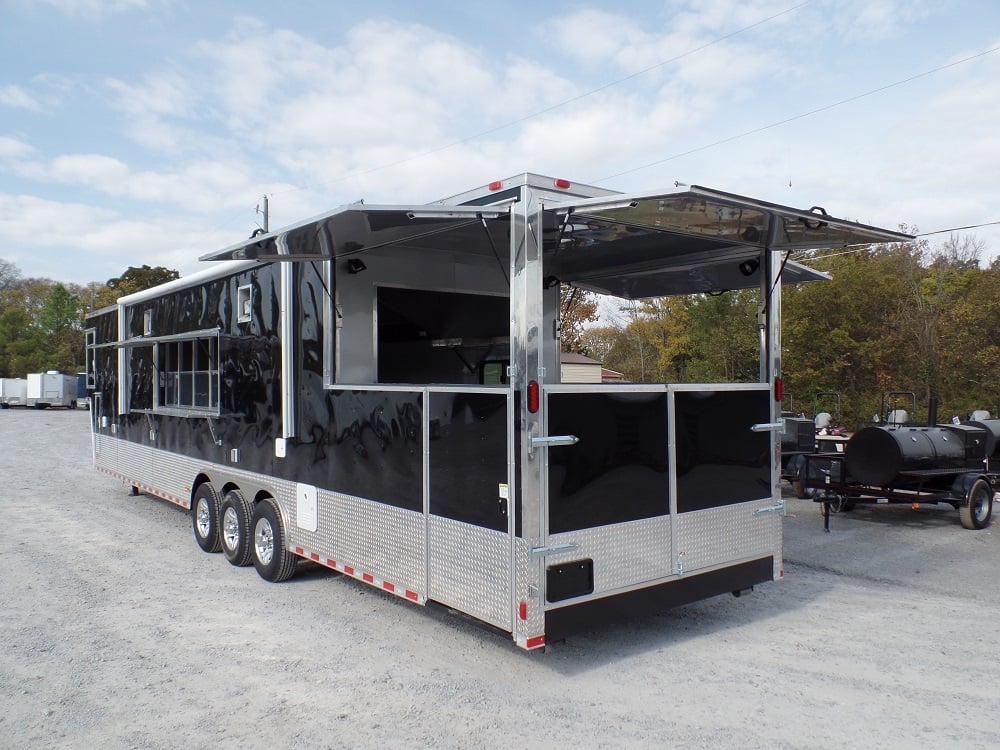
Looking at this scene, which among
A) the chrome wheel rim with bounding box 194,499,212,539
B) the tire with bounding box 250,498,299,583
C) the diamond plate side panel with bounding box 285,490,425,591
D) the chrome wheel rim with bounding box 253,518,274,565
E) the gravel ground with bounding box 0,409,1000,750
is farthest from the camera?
the chrome wheel rim with bounding box 194,499,212,539

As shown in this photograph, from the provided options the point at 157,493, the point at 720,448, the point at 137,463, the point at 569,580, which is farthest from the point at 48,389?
the point at 569,580

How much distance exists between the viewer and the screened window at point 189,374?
7.31 m

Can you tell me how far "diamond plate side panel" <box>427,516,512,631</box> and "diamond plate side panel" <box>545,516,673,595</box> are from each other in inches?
11.9

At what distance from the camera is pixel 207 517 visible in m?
7.43

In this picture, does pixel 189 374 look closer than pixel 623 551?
No

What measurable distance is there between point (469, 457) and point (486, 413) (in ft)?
0.97

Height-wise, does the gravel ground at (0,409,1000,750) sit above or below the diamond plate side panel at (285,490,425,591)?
below

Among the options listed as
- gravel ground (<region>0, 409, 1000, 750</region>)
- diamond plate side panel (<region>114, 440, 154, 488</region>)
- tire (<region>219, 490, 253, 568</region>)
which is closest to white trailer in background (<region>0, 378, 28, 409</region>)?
diamond plate side panel (<region>114, 440, 154, 488</region>)

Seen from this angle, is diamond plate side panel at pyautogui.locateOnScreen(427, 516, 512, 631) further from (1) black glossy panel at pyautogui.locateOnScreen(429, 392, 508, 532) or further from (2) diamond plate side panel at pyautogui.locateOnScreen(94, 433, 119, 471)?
(2) diamond plate side panel at pyautogui.locateOnScreen(94, 433, 119, 471)

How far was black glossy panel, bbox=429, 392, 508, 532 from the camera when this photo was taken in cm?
425

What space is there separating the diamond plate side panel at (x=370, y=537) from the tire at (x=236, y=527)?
0.87 metres

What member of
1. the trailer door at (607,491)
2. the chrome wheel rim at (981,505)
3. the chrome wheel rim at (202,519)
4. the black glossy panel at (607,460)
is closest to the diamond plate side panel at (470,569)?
the trailer door at (607,491)

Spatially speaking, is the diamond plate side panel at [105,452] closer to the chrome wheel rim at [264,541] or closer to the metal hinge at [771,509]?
the chrome wheel rim at [264,541]

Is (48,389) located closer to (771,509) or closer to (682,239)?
(682,239)
